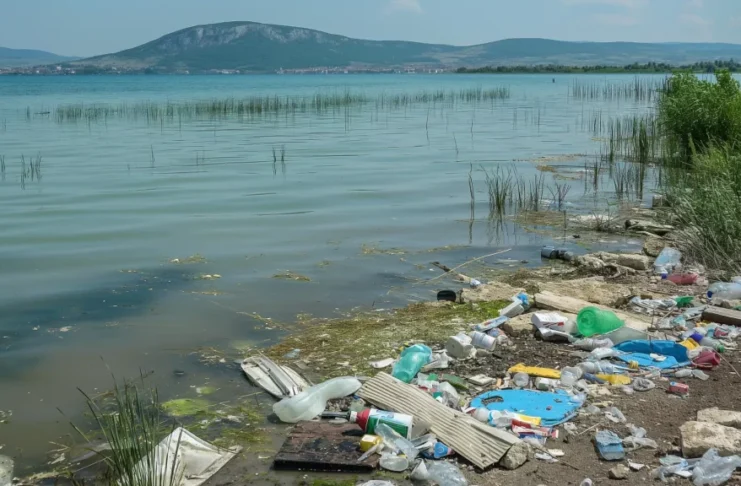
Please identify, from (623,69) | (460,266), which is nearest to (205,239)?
(460,266)

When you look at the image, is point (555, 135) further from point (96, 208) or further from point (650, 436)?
point (650, 436)

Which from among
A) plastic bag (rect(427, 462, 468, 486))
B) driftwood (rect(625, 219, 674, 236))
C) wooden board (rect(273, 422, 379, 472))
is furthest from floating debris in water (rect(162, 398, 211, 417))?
driftwood (rect(625, 219, 674, 236))

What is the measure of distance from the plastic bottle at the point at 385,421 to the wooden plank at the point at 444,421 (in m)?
0.11

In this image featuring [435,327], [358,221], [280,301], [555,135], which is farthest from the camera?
[555,135]

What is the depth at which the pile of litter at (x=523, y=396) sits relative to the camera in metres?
4.65

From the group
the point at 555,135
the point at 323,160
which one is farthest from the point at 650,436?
the point at 555,135

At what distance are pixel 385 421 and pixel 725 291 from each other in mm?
4436

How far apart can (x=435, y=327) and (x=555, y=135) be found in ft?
69.4

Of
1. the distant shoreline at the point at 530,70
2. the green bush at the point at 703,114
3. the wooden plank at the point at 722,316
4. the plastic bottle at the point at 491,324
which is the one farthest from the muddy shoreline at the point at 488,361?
the distant shoreline at the point at 530,70

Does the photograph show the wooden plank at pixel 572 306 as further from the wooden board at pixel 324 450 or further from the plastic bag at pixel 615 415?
the wooden board at pixel 324 450

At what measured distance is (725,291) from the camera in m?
7.77

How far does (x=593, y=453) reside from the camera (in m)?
4.73

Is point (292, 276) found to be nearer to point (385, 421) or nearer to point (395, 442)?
point (385, 421)

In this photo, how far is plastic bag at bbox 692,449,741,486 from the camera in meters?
4.20
